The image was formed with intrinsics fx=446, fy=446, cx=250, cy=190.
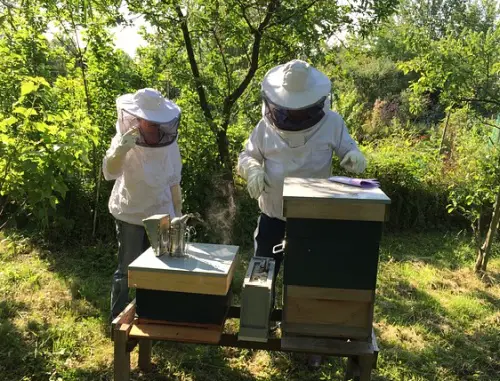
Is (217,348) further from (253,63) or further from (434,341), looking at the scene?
(253,63)

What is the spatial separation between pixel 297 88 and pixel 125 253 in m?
1.54

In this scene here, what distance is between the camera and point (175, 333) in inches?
80.0

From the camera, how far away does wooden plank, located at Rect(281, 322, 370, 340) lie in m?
1.97

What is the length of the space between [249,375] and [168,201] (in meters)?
1.26

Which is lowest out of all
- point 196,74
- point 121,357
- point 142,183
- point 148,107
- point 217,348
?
point 217,348

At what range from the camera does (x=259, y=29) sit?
445 cm

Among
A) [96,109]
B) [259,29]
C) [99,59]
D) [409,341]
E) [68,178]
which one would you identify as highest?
[259,29]

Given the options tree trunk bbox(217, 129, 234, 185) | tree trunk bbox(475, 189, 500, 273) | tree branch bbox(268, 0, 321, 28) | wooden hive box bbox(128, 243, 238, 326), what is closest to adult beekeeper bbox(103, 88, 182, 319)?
wooden hive box bbox(128, 243, 238, 326)

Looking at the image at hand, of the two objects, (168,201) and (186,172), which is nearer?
(168,201)

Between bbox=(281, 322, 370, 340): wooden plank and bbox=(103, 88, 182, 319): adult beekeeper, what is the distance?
1278 millimetres

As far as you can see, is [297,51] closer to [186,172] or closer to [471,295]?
[186,172]

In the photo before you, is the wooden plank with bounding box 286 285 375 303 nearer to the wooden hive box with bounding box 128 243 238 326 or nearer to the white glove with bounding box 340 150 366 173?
the wooden hive box with bounding box 128 243 238 326

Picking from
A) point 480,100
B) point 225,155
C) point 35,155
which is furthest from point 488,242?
point 35,155

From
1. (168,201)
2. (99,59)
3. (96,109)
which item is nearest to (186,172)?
(96,109)
